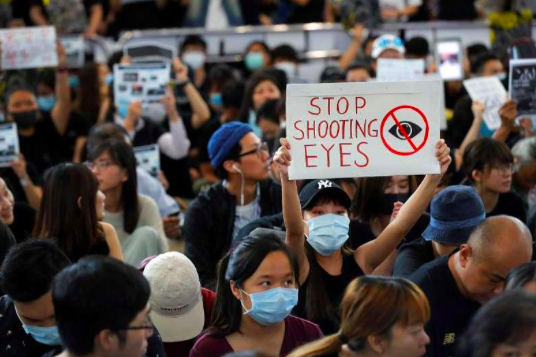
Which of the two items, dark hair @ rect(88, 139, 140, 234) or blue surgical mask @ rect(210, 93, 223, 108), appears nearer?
dark hair @ rect(88, 139, 140, 234)

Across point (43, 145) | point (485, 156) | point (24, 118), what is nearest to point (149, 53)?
point (43, 145)

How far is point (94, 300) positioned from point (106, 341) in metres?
0.14

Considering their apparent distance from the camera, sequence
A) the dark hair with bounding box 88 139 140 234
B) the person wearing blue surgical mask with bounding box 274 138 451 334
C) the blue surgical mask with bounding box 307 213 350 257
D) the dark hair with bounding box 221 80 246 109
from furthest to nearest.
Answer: the dark hair with bounding box 221 80 246 109 < the dark hair with bounding box 88 139 140 234 < the blue surgical mask with bounding box 307 213 350 257 < the person wearing blue surgical mask with bounding box 274 138 451 334

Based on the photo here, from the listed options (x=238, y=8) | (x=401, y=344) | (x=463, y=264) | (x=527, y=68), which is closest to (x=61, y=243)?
(x=463, y=264)

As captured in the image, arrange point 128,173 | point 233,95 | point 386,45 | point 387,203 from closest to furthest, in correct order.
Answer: point 387,203, point 128,173, point 233,95, point 386,45

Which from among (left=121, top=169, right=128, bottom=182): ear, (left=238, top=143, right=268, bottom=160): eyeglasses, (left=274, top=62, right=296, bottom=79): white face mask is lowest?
(left=121, top=169, right=128, bottom=182): ear

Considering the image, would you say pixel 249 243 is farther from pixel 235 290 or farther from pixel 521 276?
pixel 521 276

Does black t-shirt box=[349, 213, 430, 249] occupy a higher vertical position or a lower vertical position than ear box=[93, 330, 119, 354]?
lower

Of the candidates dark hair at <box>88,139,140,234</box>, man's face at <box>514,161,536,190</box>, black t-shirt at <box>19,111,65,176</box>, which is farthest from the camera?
black t-shirt at <box>19,111,65,176</box>

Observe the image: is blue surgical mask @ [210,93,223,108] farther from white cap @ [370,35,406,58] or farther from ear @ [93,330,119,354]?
ear @ [93,330,119,354]

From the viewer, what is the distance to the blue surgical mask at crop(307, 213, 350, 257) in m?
5.70

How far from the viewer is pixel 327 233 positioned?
18.7 ft

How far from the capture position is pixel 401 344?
414 cm

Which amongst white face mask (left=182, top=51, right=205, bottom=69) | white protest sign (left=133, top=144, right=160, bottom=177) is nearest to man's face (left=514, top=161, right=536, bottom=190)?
white protest sign (left=133, top=144, right=160, bottom=177)
